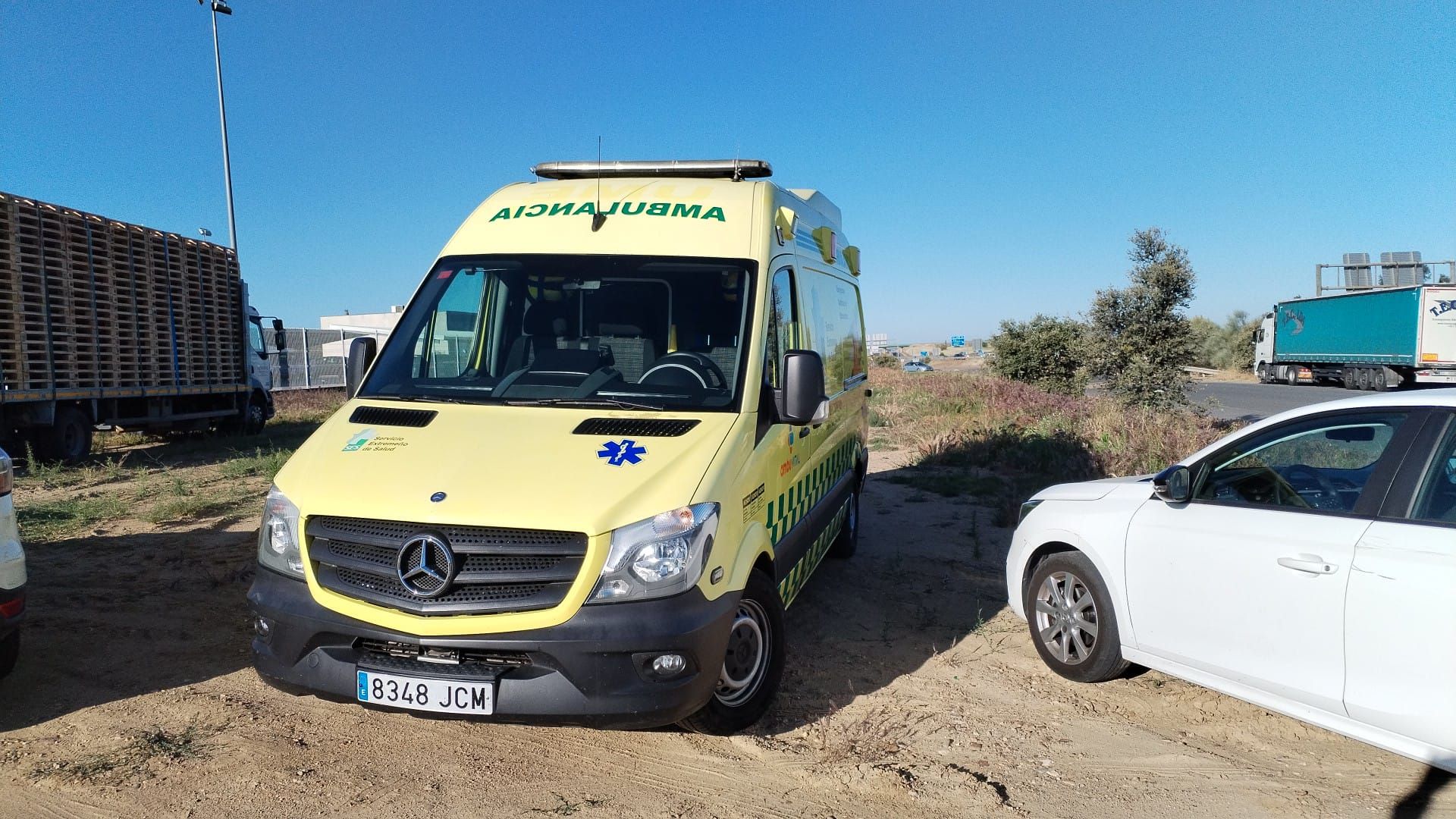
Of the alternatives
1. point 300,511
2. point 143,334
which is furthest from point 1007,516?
point 143,334

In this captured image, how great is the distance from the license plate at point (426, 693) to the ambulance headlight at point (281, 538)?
0.55 metres

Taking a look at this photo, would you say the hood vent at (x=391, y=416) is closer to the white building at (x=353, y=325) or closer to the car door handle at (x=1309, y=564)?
the car door handle at (x=1309, y=564)

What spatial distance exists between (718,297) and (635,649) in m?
1.91

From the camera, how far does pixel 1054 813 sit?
3340 mm

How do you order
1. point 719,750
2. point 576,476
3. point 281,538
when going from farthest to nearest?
point 719,750 → point 281,538 → point 576,476

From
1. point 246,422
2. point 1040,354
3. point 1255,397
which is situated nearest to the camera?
point 246,422

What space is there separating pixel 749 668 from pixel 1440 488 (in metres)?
2.67

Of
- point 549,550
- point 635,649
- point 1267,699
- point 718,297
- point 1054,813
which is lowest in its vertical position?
point 1054,813

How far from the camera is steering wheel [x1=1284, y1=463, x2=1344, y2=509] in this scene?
11.9ft

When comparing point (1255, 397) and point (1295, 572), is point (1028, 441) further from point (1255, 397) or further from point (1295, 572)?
point (1255, 397)

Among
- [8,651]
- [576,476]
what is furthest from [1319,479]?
[8,651]

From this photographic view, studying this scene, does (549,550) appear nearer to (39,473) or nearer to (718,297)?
(718,297)

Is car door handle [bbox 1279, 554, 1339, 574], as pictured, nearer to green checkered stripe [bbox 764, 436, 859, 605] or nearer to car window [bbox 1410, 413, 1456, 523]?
car window [bbox 1410, 413, 1456, 523]

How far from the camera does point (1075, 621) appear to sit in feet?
Answer: 15.3
